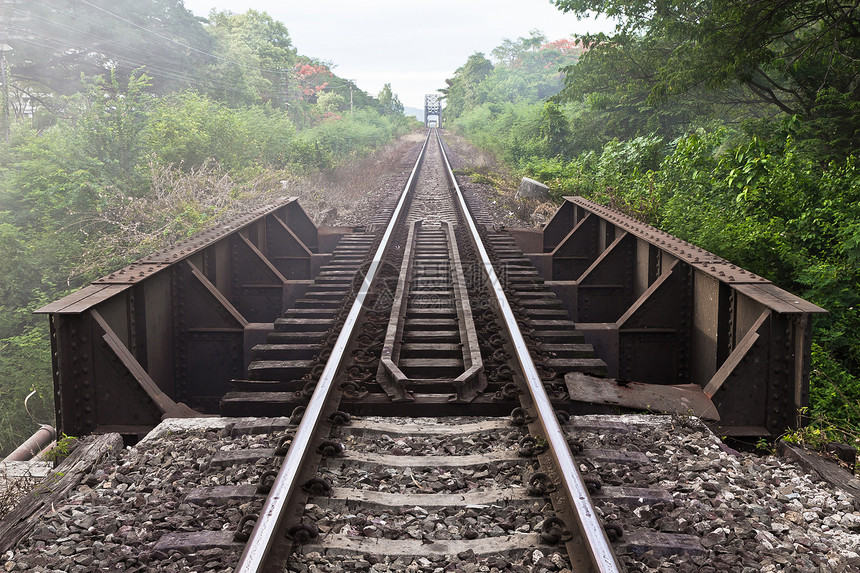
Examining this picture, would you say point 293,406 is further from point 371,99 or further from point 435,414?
point 371,99

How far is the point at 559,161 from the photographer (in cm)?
2078

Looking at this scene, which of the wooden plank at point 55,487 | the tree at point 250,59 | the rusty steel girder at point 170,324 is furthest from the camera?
the tree at point 250,59

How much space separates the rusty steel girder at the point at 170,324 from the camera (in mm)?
3982

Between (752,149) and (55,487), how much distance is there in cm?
853

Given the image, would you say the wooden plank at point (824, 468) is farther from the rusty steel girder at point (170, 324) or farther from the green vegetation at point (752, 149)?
the rusty steel girder at point (170, 324)

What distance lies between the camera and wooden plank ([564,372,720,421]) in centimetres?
409

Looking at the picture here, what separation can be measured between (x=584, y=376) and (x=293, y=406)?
197 cm

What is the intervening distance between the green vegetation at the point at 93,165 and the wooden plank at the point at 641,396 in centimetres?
699

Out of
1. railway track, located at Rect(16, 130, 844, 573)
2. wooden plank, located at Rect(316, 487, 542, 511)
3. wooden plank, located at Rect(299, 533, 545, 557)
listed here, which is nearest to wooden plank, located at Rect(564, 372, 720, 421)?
railway track, located at Rect(16, 130, 844, 573)

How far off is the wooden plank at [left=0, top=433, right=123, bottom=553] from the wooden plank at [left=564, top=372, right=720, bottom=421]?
2753mm

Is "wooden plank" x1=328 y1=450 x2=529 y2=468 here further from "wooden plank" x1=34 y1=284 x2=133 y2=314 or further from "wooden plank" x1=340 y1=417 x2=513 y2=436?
"wooden plank" x1=34 y1=284 x2=133 y2=314

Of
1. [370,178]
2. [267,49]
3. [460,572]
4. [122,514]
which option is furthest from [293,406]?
[267,49]

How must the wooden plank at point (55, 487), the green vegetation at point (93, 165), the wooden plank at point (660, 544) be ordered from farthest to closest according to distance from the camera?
the green vegetation at point (93, 165) → the wooden plank at point (55, 487) → the wooden plank at point (660, 544)

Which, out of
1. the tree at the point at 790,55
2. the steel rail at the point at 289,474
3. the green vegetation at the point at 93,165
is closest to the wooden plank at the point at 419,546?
the steel rail at the point at 289,474
